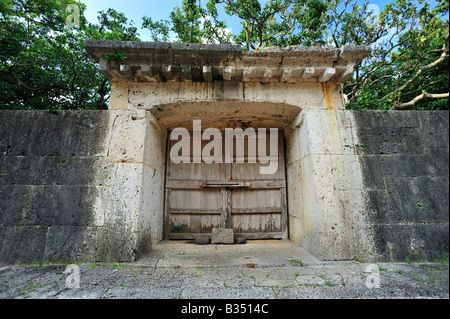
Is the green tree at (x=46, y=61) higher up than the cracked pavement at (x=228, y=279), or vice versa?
the green tree at (x=46, y=61)

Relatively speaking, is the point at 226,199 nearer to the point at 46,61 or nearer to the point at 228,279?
the point at 228,279

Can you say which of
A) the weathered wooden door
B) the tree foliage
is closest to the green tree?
the tree foliage

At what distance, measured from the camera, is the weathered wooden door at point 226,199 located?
13.7ft

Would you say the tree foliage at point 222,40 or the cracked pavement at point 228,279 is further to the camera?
the tree foliage at point 222,40

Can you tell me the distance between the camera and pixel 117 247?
2783mm

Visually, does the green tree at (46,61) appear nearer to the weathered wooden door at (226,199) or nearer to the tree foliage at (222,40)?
the tree foliage at (222,40)

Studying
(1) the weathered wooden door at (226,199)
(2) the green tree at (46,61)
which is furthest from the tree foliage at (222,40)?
(1) the weathered wooden door at (226,199)

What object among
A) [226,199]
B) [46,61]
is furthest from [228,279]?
[46,61]

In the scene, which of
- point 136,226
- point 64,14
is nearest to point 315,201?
point 136,226

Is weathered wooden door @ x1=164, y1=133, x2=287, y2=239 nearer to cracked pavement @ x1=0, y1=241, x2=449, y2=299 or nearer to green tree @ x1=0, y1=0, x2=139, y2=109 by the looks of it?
cracked pavement @ x1=0, y1=241, x2=449, y2=299

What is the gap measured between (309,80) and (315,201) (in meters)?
1.97

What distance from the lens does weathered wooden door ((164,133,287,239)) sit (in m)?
4.16

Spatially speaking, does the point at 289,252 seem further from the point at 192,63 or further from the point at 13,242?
the point at 13,242

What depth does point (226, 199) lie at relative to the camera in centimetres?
425
